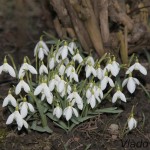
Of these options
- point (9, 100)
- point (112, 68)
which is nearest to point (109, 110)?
point (112, 68)

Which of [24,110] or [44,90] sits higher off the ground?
[44,90]

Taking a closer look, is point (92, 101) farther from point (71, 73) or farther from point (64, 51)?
point (64, 51)

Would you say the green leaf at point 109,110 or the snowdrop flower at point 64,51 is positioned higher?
the snowdrop flower at point 64,51

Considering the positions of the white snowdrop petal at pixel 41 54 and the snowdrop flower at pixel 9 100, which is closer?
the snowdrop flower at pixel 9 100

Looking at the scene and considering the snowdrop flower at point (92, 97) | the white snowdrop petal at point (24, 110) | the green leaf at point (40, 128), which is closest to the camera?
the white snowdrop petal at point (24, 110)

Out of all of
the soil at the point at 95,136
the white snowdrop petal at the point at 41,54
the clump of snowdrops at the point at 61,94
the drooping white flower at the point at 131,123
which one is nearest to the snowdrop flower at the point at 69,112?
the clump of snowdrops at the point at 61,94

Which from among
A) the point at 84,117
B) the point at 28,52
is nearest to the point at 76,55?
the point at 84,117

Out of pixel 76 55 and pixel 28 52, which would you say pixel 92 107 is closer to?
pixel 76 55

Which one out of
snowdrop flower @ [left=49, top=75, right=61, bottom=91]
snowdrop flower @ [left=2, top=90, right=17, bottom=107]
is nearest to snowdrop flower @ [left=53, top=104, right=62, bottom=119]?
snowdrop flower @ [left=49, top=75, right=61, bottom=91]

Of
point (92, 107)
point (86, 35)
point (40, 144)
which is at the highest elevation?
point (86, 35)

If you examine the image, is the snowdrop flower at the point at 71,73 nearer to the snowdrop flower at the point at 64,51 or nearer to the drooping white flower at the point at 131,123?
the snowdrop flower at the point at 64,51

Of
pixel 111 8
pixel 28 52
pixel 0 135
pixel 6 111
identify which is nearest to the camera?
pixel 0 135
